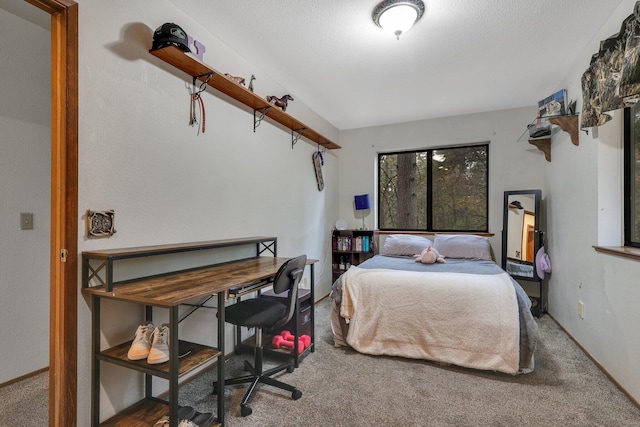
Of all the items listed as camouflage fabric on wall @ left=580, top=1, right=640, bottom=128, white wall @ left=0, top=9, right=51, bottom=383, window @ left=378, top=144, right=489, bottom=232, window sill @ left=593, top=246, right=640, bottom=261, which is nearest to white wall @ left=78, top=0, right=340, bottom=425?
white wall @ left=0, top=9, right=51, bottom=383

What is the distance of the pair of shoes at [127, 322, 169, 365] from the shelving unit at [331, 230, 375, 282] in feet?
10.0

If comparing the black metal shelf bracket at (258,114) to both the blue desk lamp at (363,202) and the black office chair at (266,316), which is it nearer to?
the black office chair at (266,316)

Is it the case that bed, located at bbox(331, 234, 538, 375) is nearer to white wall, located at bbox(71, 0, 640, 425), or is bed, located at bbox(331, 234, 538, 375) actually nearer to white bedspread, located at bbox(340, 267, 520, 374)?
white bedspread, located at bbox(340, 267, 520, 374)

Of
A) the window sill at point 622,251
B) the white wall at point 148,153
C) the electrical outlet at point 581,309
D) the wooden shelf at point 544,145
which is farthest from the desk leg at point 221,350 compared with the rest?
the wooden shelf at point 544,145

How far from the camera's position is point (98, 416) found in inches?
61.3

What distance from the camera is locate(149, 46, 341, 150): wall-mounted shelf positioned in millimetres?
1858

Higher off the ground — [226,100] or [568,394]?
[226,100]

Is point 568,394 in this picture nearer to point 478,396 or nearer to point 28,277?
point 478,396

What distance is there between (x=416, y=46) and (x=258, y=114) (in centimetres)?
148

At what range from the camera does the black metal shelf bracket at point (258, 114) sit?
2.77 meters

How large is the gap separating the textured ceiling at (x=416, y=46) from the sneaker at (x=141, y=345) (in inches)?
80.8

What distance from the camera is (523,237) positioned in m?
3.58

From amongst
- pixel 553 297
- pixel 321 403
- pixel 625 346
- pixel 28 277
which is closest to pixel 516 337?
pixel 625 346

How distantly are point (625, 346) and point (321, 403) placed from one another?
6.49ft
